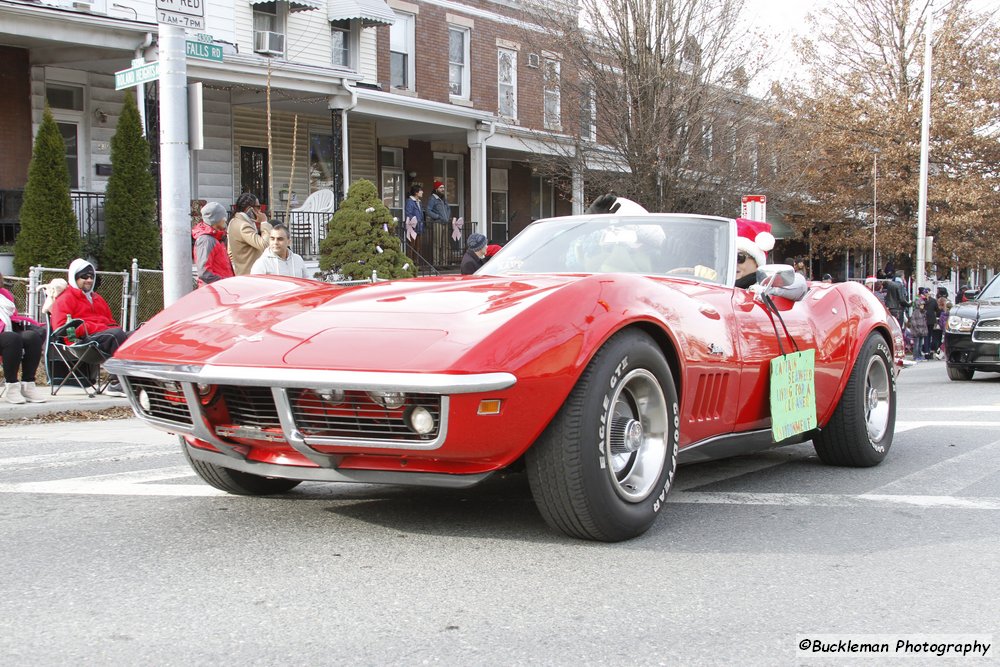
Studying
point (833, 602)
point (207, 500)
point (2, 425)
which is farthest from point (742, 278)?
point (2, 425)

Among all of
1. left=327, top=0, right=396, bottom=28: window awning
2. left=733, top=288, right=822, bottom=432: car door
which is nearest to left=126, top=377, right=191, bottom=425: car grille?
left=733, top=288, right=822, bottom=432: car door

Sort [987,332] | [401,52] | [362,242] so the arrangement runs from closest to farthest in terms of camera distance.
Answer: [987,332] → [362,242] → [401,52]

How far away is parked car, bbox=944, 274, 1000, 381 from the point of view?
45.9 ft

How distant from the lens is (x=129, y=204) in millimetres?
17062

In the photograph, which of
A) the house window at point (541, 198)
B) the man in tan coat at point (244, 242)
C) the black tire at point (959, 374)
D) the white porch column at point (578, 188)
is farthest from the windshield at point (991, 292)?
the house window at point (541, 198)

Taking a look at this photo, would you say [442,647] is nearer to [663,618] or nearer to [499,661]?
[499,661]

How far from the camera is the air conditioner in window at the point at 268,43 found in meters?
21.7

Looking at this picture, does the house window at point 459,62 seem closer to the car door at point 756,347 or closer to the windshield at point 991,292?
the windshield at point 991,292

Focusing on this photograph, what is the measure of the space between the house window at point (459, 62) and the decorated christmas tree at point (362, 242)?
1001cm

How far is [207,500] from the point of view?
203 inches

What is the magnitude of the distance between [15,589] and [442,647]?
1.59 m

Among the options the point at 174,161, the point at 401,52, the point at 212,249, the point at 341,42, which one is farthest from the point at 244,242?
the point at 401,52

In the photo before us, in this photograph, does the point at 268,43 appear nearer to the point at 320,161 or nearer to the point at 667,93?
the point at 320,161

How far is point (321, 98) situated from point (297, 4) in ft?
9.25
